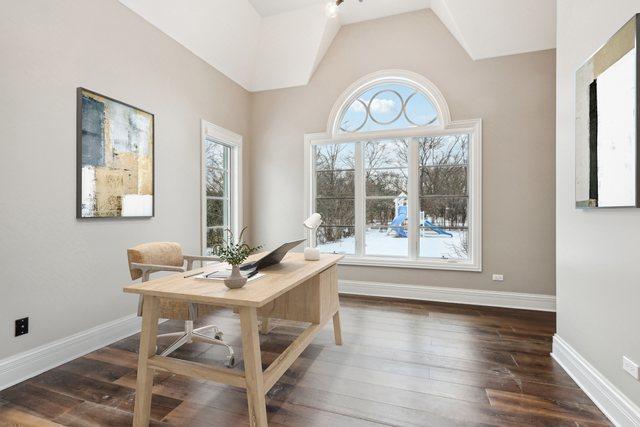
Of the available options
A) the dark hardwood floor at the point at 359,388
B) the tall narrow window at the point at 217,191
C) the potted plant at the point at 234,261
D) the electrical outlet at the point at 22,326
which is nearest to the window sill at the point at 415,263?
the dark hardwood floor at the point at 359,388

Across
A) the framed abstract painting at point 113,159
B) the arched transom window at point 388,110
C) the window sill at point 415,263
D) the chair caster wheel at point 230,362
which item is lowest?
the chair caster wheel at point 230,362

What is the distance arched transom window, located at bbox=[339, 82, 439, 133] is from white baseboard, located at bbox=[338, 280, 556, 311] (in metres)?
2.07

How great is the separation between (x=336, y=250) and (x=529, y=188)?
2464 mm

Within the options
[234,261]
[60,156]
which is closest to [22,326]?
[60,156]

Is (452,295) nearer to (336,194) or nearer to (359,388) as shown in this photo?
(336,194)

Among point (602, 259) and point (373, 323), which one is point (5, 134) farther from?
point (602, 259)

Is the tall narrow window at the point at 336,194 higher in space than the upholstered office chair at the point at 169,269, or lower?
higher

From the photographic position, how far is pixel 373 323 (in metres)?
3.08

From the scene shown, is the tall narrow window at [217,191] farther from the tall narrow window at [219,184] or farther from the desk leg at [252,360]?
the desk leg at [252,360]

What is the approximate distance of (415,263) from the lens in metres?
3.94

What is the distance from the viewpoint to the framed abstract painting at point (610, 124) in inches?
59.9

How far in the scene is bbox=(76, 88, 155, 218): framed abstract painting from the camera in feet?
7.95

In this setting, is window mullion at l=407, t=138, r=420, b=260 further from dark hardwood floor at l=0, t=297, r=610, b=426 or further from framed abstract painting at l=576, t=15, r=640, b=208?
framed abstract painting at l=576, t=15, r=640, b=208

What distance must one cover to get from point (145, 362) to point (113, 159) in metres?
1.85
